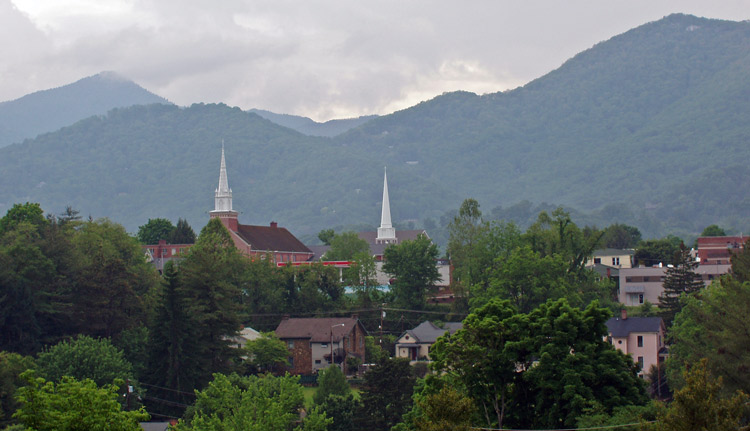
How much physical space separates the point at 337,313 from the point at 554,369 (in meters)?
51.6

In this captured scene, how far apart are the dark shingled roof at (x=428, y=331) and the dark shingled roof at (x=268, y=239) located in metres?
46.5

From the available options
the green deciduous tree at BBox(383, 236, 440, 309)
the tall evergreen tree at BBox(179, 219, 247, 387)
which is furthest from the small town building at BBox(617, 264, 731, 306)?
the tall evergreen tree at BBox(179, 219, 247, 387)

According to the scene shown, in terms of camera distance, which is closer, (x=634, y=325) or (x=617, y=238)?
(x=634, y=325)

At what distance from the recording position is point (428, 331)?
79938mm

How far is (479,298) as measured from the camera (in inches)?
2940

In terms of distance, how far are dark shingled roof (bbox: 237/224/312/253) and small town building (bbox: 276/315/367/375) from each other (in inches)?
1800

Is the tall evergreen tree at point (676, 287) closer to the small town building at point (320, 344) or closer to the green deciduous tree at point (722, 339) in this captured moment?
the green deciduous tree at point (722, 339)

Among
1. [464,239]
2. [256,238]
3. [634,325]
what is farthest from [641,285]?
[256,238]

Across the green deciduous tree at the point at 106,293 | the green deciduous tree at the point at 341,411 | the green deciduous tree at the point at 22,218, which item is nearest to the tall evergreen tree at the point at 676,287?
the green deciduous tree at the point at 341,411

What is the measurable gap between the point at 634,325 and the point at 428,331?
16.6 meters

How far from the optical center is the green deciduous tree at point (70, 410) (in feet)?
75.0

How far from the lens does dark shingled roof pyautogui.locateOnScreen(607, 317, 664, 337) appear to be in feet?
232

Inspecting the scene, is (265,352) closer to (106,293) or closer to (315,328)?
(315,328)

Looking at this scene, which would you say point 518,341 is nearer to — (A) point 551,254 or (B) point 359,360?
(B) point 359,360
